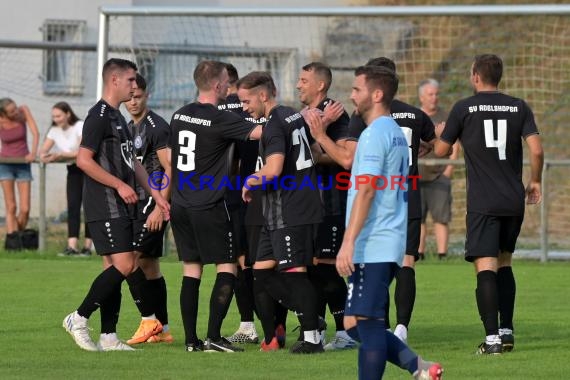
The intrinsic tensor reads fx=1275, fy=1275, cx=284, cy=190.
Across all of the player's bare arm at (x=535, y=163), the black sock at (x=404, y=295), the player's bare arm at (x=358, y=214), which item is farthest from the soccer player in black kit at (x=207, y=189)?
the player's bare arm at (x=358, y=214)

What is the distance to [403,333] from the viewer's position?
9805 millimetres

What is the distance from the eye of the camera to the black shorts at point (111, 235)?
31.4 ft

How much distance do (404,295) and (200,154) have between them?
1942 millimetres

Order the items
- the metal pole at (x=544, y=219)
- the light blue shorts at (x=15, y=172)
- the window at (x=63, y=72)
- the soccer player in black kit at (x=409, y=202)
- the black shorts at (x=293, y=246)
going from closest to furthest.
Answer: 1. the black shorts at (x=293, y=246)
2. the soccer player in black kit at (x=409, y=202)
3. the metal pole at (x=544, y=219)
4. the light blue shorts at (x=15, y=172)
5. the window at (x=63, y=72)

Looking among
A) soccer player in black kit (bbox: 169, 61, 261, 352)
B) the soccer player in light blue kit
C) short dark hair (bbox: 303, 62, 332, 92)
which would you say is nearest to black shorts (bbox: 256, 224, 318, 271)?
soccer player in black kit (bbox: 169, 61, 261, 352)

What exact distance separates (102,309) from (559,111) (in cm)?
1033

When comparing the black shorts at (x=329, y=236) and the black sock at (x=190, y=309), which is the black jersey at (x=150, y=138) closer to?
the black sock at (x=190, y=309)

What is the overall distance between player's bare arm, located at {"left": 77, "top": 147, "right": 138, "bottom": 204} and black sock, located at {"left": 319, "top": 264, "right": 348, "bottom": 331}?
70.1 inches

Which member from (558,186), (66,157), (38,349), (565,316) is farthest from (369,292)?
(558,186)

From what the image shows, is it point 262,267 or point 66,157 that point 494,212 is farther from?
point 66,157

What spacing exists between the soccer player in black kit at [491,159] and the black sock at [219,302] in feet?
5.98

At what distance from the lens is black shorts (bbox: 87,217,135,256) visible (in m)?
9.56

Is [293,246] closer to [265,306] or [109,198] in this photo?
[265,306]

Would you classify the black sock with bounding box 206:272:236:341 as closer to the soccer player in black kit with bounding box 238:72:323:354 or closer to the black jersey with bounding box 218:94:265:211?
the soccer player in black kit with bounding box 238:72:323:354
